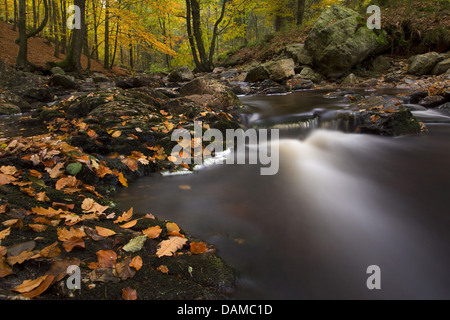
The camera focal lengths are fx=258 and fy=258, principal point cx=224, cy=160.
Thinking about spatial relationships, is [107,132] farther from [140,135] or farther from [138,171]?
[138,171]

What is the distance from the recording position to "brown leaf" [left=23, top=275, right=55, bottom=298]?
1.20m

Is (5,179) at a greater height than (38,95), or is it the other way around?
(38,95)

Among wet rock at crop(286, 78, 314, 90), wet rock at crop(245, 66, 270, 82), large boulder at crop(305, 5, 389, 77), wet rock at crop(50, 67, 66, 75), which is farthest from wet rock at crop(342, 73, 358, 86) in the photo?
wet rock at crop(50, 67, 66, 75)

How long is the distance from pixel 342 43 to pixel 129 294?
1394cm

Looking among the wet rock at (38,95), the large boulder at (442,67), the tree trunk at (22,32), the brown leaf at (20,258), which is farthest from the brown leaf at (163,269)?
the tree trunk at (22,32)

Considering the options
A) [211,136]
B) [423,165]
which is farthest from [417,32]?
[211,136]

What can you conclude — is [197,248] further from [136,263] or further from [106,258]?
[106,258]

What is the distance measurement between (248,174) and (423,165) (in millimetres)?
2590

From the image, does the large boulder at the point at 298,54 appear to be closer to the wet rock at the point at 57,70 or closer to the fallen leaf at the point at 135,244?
the wet rock at the point at 57,70

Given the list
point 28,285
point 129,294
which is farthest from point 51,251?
point 129,294

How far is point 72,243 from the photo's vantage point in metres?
1.61

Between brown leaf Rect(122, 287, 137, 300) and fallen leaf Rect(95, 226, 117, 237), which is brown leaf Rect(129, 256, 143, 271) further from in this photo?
fallen leaf Rect(95, 226, 117, 237)

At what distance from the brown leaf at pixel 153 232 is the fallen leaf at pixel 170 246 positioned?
0.33 ft

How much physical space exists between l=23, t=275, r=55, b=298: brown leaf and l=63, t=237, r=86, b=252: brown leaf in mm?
284
